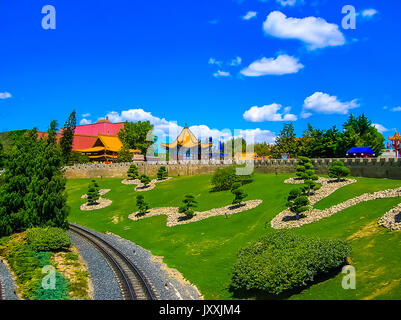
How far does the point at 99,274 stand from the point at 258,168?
43.4m

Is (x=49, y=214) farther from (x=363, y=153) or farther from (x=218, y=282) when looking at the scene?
(x=363, y=153)

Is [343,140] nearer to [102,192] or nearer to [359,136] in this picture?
[359,136]

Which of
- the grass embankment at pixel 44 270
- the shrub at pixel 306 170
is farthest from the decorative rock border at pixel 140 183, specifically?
the grass embankment at pixel 44 270

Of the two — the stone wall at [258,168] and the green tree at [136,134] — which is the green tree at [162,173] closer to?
the stone wall at [258,168]

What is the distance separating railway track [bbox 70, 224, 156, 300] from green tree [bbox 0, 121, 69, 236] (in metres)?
5.03

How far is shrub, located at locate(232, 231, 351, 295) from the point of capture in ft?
64.5

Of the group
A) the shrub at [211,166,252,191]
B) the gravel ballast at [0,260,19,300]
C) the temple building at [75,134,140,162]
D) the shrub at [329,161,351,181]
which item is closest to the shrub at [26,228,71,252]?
the gravel ballast at [0,260,19,300]

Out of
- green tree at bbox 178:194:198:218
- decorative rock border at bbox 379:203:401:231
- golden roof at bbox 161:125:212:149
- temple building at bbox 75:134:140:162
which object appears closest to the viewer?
decorative rock border at bbox 379:203:401:231

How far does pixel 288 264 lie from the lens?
20281 millimetres

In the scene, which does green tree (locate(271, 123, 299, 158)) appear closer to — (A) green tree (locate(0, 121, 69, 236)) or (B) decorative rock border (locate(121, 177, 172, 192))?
(B) decorative rock border (locate(121, 177, 172, 192))

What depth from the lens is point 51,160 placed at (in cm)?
3841

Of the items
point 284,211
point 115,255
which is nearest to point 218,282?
point 115,255

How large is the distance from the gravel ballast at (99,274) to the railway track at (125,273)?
0.38 m
